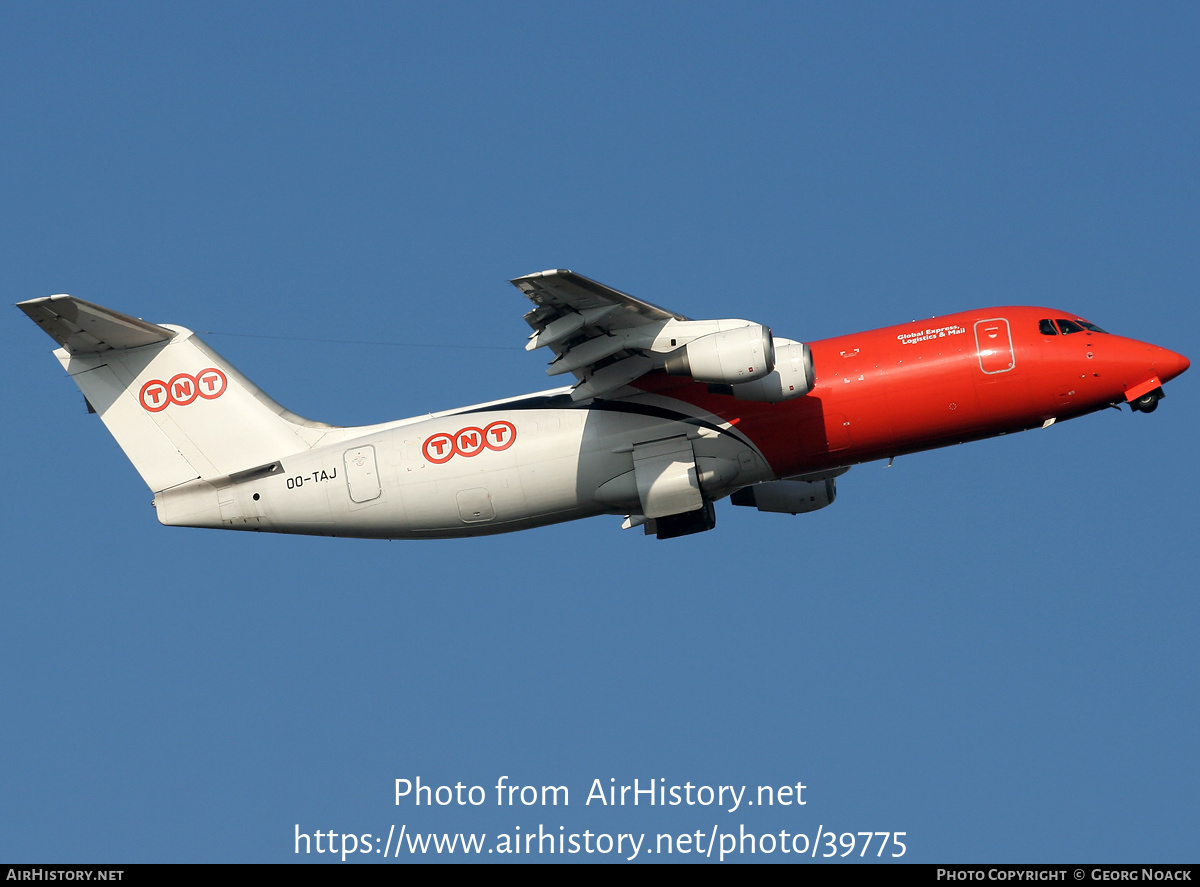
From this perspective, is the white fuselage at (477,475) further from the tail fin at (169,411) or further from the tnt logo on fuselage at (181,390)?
the tnt logo on fuselage at (181,390)

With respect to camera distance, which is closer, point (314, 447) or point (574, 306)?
point (574, 306)

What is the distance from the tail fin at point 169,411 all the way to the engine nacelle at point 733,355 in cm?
603

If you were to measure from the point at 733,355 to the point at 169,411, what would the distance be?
8350 millimetres

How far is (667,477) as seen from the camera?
2102 centimetres

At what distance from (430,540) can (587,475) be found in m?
2.58

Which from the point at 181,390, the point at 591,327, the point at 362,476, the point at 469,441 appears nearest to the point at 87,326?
the point at 181,390

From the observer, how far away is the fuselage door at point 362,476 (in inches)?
858

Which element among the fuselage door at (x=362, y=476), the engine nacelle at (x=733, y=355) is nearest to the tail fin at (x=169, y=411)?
the fuselage door at (x=362, y=476)

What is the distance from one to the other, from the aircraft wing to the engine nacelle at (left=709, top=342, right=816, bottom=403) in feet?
4.18

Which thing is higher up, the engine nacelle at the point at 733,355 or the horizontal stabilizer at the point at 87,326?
the horizontal stabilizer at the point at 87,326

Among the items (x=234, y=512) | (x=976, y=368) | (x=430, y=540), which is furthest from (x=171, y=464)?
(x=976, y=368)

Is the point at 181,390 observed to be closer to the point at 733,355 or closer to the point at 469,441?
the point at 469,441
